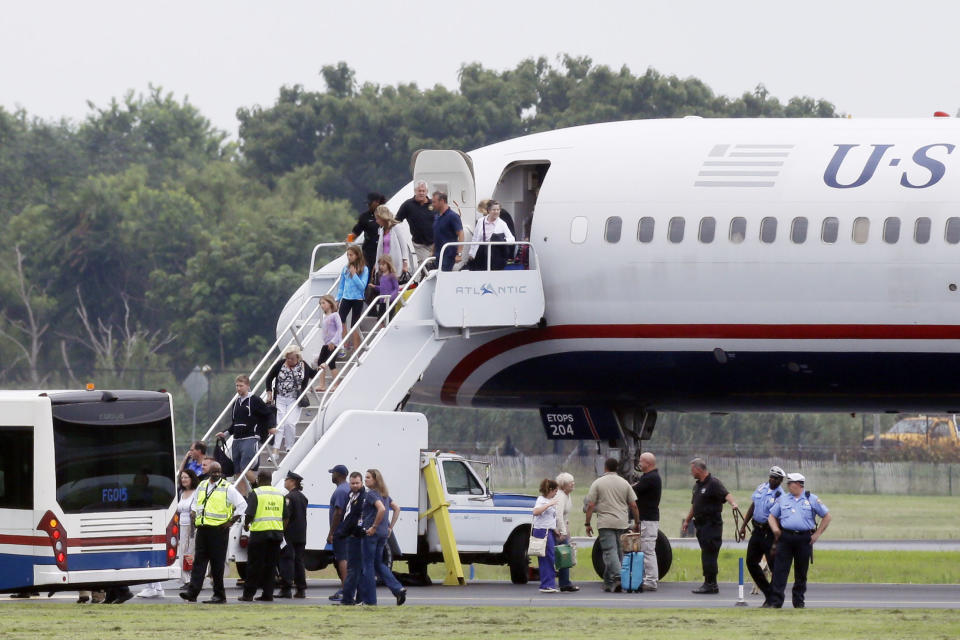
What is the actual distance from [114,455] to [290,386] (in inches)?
199

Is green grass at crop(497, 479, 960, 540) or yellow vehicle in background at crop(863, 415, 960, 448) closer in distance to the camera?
green grass at crop(497, 479, 960, 540)

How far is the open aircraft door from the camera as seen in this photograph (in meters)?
A: 31.3

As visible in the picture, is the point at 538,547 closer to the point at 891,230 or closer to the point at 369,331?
the point at 369,331

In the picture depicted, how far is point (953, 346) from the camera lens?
28.9 m

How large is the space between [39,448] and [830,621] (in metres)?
9.83

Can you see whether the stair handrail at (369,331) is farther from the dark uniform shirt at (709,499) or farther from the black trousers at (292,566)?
the dark uniform shirt at (709,499)

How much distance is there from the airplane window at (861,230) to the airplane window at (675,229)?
261 cm

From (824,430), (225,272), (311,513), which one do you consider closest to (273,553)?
(311,513)

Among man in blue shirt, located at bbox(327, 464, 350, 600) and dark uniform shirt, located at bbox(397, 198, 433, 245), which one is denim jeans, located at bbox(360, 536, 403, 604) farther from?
dark uniform shirt, located at bbox(397, 198, 433, 245)

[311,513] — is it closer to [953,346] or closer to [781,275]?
[781,275]

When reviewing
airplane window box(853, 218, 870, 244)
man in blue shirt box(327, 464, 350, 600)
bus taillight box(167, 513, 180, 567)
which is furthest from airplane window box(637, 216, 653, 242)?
bus taillight box(167, 513, 180, 567)

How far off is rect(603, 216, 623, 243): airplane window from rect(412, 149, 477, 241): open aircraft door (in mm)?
2325

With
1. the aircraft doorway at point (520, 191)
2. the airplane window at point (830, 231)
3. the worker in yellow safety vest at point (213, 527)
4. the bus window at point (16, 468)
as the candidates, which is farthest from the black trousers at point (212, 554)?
the airplane window at point (830, 231)

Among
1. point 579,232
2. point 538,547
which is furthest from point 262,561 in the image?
point 579,232
